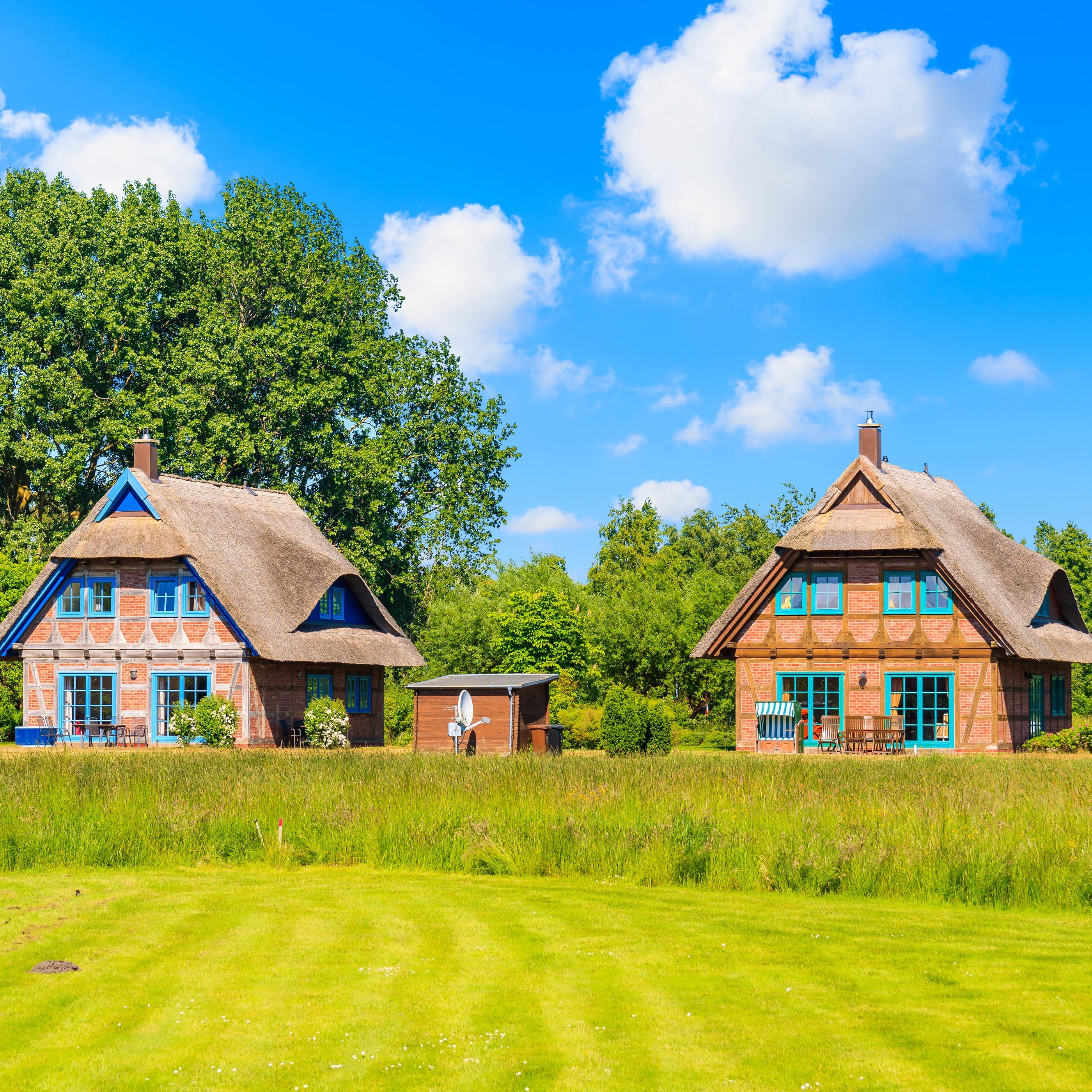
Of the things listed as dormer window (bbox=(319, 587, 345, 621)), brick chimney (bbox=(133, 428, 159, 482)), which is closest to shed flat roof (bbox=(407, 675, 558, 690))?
dormer window (bbox=(319, 587, 345, 621))

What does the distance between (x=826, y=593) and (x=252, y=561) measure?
47.5 feet

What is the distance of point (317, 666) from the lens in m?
35.6

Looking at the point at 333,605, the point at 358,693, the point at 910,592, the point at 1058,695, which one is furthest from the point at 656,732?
the point at 1058,695

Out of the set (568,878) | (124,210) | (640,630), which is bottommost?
(568,878)

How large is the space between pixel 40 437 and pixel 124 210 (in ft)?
28.1

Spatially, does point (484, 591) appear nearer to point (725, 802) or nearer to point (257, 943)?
point (725, 802)

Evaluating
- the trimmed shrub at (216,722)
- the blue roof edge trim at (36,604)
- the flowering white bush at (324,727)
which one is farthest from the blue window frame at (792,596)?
the blue roof edge trim at (36,604)

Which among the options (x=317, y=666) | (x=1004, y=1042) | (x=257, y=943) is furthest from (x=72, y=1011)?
(x=317, y=666)

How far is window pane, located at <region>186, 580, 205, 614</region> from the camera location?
110 feet

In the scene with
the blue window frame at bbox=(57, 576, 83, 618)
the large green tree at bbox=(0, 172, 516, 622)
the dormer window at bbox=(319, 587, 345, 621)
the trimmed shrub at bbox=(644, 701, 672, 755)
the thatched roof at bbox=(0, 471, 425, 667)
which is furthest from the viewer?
the large green tree at bbox=(0, 172, 516, 622)

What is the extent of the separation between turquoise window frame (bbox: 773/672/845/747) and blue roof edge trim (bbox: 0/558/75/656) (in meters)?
18.0

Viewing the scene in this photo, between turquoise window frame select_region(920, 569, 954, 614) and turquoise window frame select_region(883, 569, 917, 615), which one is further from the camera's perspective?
turquoise window frame select_region(883, 569, 917, 615)

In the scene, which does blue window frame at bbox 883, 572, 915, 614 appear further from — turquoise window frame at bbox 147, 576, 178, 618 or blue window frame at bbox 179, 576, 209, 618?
turquoise window frame at bbox 147, 576, 178, 618

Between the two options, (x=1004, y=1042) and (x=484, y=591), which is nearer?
(x=1004, y=1042)
